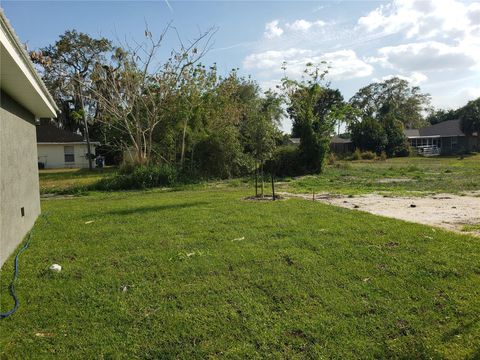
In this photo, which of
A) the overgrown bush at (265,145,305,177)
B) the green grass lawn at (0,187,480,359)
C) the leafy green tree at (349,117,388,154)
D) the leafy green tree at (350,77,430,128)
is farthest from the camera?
the leafy green tree at (350,77,430,128)

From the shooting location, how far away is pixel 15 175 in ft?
21.0

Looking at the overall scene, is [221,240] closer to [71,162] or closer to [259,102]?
[259,102]

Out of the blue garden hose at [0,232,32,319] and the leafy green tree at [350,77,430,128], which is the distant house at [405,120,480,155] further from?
the blue garden hose at [0,232,32,319]

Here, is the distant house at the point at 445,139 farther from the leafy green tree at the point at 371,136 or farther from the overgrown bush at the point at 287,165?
the overgrown bush at the point at 287,165

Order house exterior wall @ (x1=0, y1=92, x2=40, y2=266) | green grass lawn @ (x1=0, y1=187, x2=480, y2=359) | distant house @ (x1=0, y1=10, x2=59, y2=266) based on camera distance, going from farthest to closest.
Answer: house exterior wall @ (x1=0, y1=92, x2=40, y2=266) → distant house @ (x1=0, y1=10, x2=59, y2=266) → green grass lawn @ (x1=0, y1=187, x2=480, y2=359)

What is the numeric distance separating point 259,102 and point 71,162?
18.9 metres

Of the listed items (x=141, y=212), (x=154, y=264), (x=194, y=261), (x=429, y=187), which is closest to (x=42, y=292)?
(x=154, y=264)

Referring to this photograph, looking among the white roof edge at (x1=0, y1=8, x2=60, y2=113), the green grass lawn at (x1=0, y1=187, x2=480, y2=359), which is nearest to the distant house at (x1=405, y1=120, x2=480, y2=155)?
the green grass lawn at (x1=0, y1=187, x2=480, y2=359)

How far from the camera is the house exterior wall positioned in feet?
18.0

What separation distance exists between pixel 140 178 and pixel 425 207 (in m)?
11.8

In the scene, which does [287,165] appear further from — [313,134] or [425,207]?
[425,207]

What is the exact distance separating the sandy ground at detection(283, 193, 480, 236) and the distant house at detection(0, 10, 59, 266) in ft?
23.1

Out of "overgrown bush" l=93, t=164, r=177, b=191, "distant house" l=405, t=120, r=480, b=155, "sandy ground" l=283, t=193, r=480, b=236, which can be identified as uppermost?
"distant house" l=405, t=120, r=480, b=155

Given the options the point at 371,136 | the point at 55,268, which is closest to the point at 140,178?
the point at 55,268
